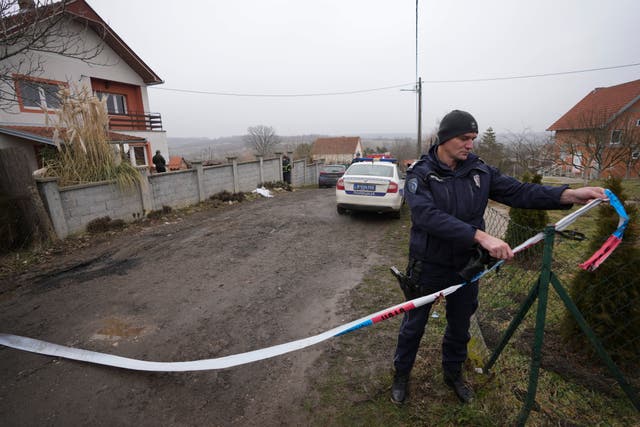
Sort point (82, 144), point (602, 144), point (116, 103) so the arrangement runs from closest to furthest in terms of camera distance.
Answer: point (82, 144)
point (602, 144)
point (116, 103)

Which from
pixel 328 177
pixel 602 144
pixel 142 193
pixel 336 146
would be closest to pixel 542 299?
pixel 142 193

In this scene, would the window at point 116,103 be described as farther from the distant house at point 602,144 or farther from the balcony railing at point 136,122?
the distant house at point 602,144

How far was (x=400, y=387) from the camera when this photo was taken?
2.15 m

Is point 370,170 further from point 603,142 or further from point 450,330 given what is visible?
point 603,142

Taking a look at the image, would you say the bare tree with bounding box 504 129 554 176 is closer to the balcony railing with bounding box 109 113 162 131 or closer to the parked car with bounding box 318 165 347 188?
the parked car with bounding box 318 165 347 188

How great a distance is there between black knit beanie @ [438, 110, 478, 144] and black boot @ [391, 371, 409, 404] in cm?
161

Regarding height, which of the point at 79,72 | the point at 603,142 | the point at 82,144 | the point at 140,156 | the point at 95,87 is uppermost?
the point at 79,72

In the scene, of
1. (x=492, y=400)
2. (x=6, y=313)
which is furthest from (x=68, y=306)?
(x=492, y=400)

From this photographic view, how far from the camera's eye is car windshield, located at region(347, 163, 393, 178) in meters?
7.78

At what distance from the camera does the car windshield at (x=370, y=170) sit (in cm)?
778

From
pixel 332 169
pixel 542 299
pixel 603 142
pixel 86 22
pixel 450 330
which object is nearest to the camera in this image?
pixel 542 299

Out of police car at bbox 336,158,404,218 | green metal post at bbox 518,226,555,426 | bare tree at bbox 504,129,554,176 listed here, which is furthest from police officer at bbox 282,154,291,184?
green metal post at bbox 518,226,555,426

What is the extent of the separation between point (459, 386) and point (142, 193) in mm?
8022

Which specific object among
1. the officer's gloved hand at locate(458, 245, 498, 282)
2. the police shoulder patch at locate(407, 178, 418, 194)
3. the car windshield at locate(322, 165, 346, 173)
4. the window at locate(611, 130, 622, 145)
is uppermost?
the window at locate(611, 130, 622, 145)
